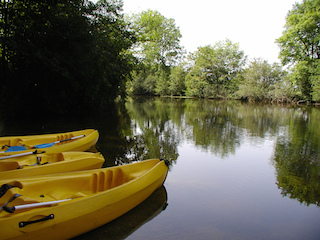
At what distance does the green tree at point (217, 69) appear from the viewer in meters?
44.5

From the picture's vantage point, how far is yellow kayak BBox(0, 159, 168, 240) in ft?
8.42

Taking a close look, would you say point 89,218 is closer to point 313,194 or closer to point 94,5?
point 313,194

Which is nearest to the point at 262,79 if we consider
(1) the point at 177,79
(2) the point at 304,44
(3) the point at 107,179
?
(2) the point at 304,44

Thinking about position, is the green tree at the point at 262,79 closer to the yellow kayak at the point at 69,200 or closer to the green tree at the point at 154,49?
the green tree at the point at 154,49

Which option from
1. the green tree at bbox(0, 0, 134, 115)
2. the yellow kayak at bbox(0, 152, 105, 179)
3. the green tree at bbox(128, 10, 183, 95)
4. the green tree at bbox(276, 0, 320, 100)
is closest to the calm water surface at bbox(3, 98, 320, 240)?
the yellow kayak at bbox(0, 152, 105, 179)

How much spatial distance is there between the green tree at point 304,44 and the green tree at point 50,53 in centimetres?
2328

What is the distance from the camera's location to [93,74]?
44.5 feet

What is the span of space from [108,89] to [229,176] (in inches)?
499

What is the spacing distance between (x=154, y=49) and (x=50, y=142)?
90.2 feet

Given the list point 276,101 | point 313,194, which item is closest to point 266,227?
point 313,194

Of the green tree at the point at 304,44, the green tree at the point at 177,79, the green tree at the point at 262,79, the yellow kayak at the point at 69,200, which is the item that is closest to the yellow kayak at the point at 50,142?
the yellow kayak at the point at 69,200

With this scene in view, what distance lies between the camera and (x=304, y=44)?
28.2 m

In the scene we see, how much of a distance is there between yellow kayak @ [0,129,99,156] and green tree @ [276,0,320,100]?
28.6 m

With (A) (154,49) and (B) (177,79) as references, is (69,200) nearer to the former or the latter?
(A) (154,49)
